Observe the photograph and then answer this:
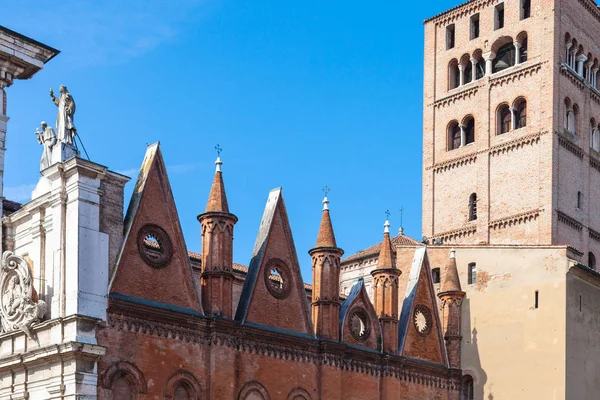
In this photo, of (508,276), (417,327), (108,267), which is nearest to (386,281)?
(417,327)

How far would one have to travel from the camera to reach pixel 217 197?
86.7 ft

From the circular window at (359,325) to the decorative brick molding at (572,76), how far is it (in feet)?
62.9

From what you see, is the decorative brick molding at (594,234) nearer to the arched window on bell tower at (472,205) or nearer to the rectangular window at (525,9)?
the arched window on bell tower at (472,205)

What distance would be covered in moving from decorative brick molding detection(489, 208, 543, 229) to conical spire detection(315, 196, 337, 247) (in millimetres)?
16259

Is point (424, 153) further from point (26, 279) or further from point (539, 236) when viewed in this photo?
point (26, 279)

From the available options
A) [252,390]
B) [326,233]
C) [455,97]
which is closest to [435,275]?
[326,233]

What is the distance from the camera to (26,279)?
22.8 meters

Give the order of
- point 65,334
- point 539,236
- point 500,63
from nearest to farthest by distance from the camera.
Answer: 1. point 65,334
2. point 539,236
3. point 500,63

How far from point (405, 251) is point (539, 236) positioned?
9842mm

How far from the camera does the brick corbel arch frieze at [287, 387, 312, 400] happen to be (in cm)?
2717

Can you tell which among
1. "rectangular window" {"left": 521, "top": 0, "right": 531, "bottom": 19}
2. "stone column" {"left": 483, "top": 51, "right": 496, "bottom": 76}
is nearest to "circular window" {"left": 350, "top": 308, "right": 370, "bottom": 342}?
"stone column" {"left": 483, "top": 51, "right": 496, "bottom": 76}

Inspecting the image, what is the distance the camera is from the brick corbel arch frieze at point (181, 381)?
80.1 ft

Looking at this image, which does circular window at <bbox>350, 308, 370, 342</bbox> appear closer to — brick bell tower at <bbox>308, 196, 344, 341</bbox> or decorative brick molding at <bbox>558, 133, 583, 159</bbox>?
brick bell tower at <bbox>308, 196, 344, 341</bbox>

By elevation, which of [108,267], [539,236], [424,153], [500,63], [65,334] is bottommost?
[65,334]
